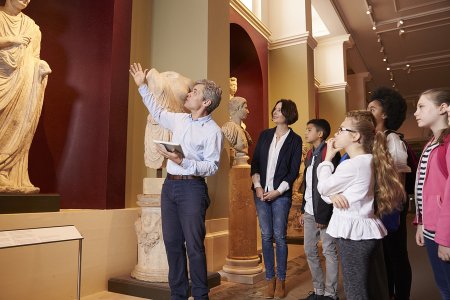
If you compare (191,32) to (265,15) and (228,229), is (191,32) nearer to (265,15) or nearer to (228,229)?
(228,229)

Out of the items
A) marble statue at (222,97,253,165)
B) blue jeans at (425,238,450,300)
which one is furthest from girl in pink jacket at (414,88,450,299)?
marble statue at (222,97,253,165)

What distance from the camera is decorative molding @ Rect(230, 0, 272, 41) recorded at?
680 centimetres

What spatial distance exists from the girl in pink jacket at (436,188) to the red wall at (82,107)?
290 cm

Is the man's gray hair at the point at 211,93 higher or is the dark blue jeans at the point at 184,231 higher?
the man's gray hair at the point at 211,93

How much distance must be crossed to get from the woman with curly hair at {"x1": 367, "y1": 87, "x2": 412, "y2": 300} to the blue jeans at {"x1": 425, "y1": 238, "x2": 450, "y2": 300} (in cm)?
44

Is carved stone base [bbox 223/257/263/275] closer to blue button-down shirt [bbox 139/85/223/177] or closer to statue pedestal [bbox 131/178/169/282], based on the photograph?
statue pedestal [bbox 131/178/169/282]

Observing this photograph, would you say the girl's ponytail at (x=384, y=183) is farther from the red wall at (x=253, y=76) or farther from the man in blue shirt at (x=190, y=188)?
the red wall at (x=253, y=76)

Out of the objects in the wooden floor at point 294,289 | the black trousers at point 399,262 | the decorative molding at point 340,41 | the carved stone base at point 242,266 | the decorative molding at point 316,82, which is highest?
the decorative molding at point 340,41

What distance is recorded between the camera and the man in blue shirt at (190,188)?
2.46 metres

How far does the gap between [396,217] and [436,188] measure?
0.56 metres

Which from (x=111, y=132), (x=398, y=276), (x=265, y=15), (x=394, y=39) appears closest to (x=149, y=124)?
(x=111, y=132)

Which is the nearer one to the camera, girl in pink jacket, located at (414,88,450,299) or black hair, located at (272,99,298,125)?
girl in pink jacket, located at (414,88,450,299)

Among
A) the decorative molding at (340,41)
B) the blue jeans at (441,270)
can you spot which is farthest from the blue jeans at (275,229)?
the decorative molding at (340,41)

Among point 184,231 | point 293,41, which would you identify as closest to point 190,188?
point 184,231
